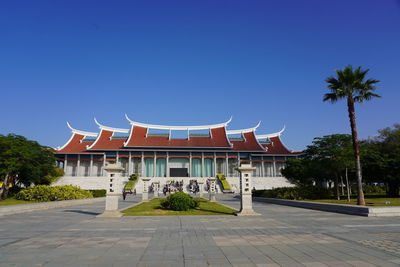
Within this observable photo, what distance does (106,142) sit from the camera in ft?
180

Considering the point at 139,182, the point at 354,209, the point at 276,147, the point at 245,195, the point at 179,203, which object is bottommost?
the point at 354,209

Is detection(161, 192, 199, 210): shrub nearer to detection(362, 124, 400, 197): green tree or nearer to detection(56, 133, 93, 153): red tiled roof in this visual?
detection(362, 124, 400, 197): green tree

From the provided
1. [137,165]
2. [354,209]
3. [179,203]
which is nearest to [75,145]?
[137,165]

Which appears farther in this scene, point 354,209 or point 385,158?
point 385,158

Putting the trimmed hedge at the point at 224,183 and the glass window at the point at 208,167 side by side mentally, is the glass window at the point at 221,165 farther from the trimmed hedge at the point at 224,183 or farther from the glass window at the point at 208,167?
the trimmed hedge at the point at 224,183

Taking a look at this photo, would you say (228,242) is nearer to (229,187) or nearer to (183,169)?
(229,187)

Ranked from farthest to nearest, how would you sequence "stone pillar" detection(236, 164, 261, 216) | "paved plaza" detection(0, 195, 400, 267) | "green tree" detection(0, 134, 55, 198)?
1. "green tree" detection(0, 134, 55, 198)
2. "stone pillar" detection(236, 164, 261, 216)
3. "paved plaza" detection(0, 195, 400, 267)

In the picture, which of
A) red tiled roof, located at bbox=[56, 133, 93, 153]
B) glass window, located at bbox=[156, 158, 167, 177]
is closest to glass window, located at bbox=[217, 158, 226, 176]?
glass window, located at bbox=[156, 158, 167, 177]

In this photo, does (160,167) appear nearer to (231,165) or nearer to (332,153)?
(231,165)

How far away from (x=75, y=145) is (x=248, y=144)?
117ft

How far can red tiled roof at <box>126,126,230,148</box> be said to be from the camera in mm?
53375

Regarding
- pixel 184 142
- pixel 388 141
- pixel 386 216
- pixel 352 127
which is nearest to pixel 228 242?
pixel 386 216

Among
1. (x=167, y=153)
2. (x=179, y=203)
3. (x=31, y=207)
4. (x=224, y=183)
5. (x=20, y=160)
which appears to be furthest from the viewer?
(x=167, y=153)

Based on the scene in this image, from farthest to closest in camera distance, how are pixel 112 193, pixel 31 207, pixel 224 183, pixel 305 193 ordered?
pixel 224 183, pixel 305 193, pixel 31 207, pixel 112 193
